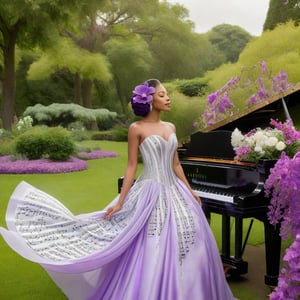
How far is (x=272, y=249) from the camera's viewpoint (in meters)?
3.85

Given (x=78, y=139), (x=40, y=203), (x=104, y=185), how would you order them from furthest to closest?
(x=78, y=139), (x=104, y=185), (x=40, y=203)

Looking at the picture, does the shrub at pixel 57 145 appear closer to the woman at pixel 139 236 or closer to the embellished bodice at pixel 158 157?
the woman at pixel 139 236

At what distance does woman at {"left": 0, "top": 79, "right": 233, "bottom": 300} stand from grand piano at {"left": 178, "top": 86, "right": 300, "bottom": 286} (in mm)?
461

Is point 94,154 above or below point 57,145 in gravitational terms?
below

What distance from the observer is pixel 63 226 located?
3541mm

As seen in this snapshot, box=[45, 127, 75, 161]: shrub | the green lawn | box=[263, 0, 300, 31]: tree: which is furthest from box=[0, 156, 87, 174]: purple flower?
box=[263, 0, 300, 31]: tree

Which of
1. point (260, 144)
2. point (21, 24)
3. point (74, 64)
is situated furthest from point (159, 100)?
point (74, 64)

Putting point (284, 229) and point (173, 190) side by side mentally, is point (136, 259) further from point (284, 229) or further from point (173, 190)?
point (284, 229)

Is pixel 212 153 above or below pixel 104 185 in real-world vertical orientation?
above

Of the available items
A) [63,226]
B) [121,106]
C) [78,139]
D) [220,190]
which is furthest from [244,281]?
[121,106]

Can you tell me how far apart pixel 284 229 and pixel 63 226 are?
5.25 ft

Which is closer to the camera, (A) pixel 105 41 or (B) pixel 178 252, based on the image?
(B) pixel 178 252

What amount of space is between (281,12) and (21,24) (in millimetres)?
11513

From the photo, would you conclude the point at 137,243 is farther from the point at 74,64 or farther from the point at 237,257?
the point at 74,64
